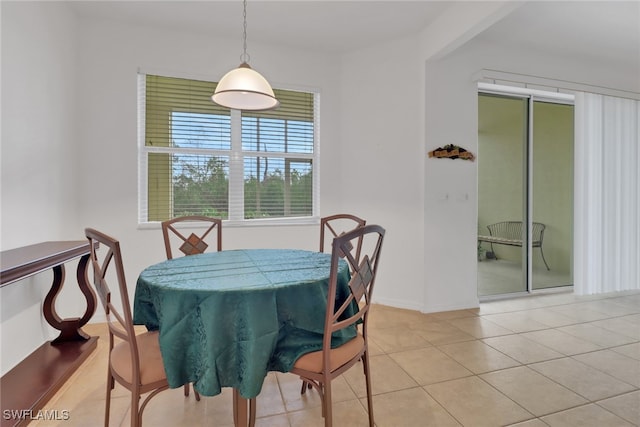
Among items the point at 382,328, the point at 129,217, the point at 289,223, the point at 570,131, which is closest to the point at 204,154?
the point at 129,217

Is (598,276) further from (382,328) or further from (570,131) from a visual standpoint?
(382,328)

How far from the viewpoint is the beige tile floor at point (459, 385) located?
66.6 inches

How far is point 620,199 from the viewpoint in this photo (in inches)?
153

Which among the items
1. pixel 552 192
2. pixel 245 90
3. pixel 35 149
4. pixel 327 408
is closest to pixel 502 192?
pixel 552 192

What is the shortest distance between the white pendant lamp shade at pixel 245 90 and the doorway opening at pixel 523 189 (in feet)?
8.50

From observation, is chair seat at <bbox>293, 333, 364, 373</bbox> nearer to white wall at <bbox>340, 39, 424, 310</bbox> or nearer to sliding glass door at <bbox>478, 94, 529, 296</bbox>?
white wall at <bbox>340, 39, 424, 310</bbox>

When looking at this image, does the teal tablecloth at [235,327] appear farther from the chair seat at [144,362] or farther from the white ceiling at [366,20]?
the white ceiling at [366,20]

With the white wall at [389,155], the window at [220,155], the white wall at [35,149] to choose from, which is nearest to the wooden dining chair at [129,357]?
the white wall at [35,149]

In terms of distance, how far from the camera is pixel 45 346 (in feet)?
7.59

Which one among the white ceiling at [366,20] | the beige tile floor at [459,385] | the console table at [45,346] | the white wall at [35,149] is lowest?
the beige tile floor at [459,385]

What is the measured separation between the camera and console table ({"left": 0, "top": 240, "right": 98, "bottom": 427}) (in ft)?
5.34

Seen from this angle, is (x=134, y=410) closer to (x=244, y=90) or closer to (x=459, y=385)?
(x=244, y=90)

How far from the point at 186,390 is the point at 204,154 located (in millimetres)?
2219

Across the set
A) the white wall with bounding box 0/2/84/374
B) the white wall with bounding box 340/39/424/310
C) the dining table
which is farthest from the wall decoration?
the white wall with bounding box 0/2/84/374
